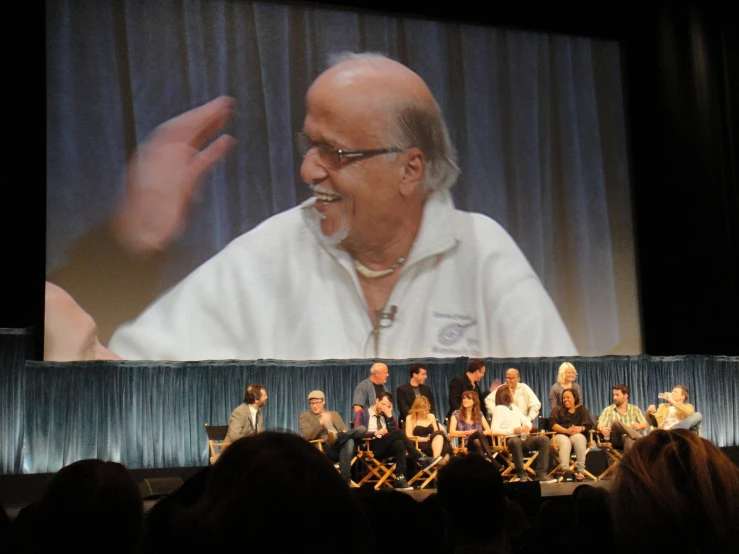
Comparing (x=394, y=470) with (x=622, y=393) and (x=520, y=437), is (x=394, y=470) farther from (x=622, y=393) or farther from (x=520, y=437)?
(x=622, y=393)

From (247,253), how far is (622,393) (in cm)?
364

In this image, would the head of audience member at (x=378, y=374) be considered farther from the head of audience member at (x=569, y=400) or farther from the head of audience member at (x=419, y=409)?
the head of audience member at (x=569, y=400)

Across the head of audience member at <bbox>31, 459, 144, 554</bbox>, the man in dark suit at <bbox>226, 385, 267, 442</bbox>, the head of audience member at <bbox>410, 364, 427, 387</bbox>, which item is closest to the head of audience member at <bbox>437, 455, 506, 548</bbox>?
the head of audience member at <bbox>31, 459, 144, 554</bbox>

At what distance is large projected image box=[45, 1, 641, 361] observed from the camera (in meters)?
7.57

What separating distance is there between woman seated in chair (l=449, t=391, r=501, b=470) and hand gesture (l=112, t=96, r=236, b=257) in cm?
297

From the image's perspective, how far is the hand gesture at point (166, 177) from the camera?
300 inches

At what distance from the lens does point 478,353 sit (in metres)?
8.62

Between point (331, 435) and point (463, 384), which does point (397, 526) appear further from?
point (463, 384)

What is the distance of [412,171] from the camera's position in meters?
8.42

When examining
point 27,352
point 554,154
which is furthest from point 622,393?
point 27,352

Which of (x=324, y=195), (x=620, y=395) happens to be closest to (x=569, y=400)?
(x=620, y=395)

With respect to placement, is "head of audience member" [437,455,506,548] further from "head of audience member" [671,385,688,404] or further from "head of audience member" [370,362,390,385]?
"head of audience member" [671,385,688,404]

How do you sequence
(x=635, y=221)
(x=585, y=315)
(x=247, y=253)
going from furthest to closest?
(x=635, y=221), (x=585, y=315), (x=247, y=253)

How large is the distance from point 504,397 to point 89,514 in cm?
646
